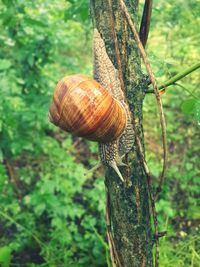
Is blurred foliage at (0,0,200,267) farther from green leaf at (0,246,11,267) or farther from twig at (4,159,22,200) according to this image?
green leaf at (0,246,11,267)

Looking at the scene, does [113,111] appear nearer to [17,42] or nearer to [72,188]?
[72,188]

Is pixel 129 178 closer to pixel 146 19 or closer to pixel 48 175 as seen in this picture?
pixel 146 19

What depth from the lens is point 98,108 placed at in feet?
3.62

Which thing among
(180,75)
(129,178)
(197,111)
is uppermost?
(180,75)

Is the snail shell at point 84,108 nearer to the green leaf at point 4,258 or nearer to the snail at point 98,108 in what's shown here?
the snail at point 98,108

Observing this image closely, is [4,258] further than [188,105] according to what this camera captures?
Yes

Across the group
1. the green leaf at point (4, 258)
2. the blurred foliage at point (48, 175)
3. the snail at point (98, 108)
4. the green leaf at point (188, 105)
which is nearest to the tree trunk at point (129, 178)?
the snail at point (98, 108)

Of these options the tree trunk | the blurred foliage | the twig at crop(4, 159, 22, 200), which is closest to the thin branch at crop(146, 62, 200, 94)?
the tree trunk

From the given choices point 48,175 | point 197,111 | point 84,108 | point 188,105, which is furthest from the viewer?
point 48,175

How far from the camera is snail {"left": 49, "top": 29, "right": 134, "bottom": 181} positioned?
1092 mm

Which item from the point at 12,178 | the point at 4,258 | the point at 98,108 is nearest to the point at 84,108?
the point at 98,108

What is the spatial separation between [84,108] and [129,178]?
0.96ft

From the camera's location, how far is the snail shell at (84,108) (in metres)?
1.09

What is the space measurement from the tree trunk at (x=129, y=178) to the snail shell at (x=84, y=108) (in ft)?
0.36
